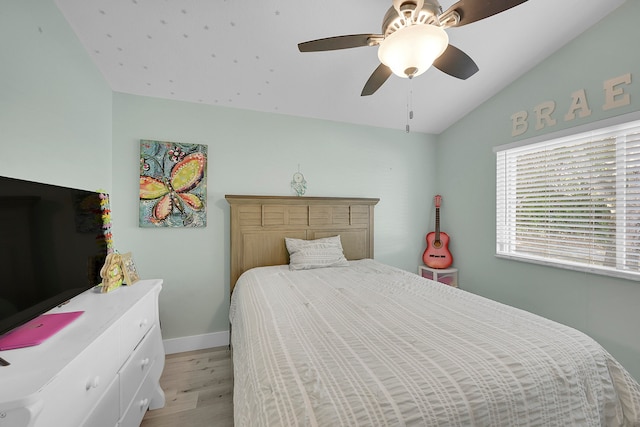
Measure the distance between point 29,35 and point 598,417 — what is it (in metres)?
3.06

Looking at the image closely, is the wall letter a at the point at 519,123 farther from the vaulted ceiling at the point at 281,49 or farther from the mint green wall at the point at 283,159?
the vaulted ceiling at the point at 281,49

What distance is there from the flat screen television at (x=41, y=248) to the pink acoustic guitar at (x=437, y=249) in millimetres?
3262

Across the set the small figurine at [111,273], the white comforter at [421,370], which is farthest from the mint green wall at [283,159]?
the white comforter at [421,370]

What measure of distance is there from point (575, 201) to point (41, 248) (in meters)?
3.46

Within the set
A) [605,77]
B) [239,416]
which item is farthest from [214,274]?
[605,77]

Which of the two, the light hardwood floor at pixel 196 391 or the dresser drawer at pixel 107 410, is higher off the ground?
the dresser drawer at pixel 107 410

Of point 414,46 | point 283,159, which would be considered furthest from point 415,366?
point 283,159

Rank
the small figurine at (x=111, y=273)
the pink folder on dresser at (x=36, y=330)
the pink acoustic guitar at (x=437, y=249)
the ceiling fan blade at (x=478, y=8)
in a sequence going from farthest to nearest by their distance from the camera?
1. the pink acoustic guitar at (x=437, y=249)
2. the small figurine at (x=111, y=273)
3. the ceiling fan blade at (x=478, y=8)
4. the pink folder on dresser at (x=36, y=330)

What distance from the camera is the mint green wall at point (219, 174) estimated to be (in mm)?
2270

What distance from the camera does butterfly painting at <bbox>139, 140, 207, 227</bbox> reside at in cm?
228

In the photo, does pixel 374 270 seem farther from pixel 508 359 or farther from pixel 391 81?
pixel 391 81

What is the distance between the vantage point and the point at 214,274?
8.14ft

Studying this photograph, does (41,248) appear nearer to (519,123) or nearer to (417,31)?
(417,31)

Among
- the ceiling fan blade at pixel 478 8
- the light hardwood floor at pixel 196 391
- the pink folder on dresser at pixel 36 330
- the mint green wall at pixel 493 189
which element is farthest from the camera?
the mint green wall at pixel 493 189
